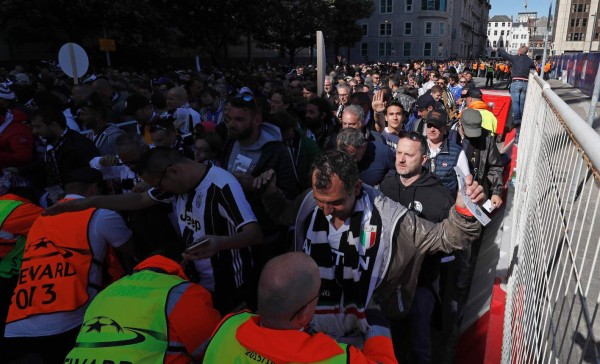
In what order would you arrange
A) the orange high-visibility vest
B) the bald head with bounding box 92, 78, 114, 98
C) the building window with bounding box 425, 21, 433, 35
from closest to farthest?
the orange high-visibility vest, the bald head with bounding box 92, 78, 114, 98, the building window with bounding box 425, 21, 433, 35

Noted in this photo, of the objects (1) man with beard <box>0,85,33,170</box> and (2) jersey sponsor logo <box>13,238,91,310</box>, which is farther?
(1) man with beard <box>0,85,33,170</box>

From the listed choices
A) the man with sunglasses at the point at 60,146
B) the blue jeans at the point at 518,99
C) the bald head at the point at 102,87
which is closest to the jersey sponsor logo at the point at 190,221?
the man with sunglasses at the point at 60,146

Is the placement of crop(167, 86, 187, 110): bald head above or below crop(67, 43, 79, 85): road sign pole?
below

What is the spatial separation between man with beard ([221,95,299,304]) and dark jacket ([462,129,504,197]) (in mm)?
2263

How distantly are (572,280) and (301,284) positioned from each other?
99 centimetres

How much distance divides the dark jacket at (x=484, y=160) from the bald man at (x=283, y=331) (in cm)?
347

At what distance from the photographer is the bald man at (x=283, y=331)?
1.53 meters

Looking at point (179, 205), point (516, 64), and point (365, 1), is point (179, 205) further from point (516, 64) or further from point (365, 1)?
point (365, 1)

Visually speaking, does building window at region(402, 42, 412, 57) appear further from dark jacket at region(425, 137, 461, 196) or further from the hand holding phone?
the hand holding phone

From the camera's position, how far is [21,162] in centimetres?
522

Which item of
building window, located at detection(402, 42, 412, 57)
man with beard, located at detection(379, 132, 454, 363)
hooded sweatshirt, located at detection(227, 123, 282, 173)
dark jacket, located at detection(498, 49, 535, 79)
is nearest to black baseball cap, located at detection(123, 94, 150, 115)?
hooded sweatshirt, located at detection(227, 123, 282, 173)

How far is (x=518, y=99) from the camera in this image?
1108cm

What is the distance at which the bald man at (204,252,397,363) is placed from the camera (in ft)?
5.03

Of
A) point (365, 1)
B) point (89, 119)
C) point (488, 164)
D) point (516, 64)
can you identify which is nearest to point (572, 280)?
point (488, 164)
